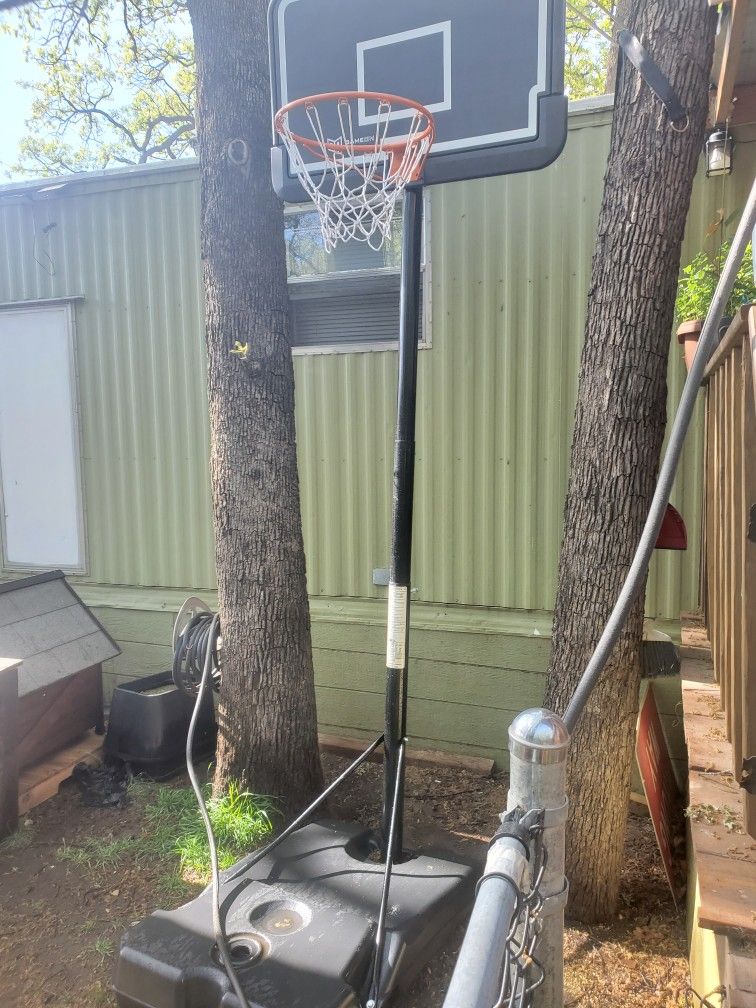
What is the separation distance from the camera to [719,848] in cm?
165

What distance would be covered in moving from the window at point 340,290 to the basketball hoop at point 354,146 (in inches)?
50.1

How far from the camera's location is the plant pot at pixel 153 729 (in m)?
3.96

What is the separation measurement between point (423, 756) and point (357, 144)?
3.32 meters

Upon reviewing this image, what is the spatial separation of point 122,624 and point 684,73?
181 inches

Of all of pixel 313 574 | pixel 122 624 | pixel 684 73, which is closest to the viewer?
pixel 684 73

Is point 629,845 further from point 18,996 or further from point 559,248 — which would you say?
point 559,248

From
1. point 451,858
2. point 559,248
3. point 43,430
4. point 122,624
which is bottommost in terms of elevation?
point 451,858

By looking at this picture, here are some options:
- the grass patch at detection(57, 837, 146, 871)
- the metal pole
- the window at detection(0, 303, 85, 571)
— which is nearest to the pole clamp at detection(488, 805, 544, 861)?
the metal pole

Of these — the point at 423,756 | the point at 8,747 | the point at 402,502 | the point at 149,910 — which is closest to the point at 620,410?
the point at 402,502

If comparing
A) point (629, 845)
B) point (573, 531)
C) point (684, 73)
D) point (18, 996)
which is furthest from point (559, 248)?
point (18, 996)

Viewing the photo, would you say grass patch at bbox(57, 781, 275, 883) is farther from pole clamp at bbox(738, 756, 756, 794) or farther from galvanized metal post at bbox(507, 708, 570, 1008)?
pole clamp at bbox(738, 756, 756, 794)

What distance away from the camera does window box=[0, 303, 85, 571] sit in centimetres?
522

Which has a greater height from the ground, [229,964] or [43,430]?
[43,430]

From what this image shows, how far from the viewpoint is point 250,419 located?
3314mm
